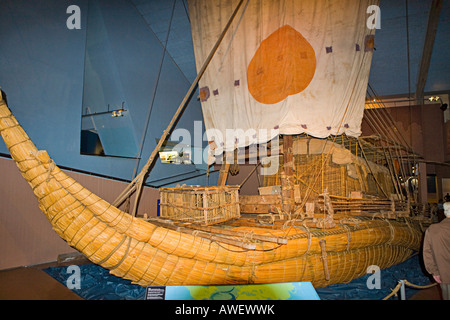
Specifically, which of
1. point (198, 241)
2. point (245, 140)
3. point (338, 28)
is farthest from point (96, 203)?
point (338, 28)

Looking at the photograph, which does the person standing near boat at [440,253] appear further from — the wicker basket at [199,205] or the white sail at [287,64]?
the white sail at [287,64]

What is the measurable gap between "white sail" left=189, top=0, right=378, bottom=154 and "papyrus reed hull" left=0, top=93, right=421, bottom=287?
3.24m

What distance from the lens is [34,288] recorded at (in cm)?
348

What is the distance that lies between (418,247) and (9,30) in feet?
27.4

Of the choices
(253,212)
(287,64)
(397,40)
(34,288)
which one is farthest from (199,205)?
(397,40)

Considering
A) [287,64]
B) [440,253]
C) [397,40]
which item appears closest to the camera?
[440,253]

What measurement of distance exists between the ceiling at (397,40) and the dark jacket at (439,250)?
4.86 meters

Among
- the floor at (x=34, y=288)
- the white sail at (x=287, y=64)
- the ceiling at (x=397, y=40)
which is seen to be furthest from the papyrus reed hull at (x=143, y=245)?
the ceiling at (x=397, y=40)

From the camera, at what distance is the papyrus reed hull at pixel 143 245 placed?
2.82 m

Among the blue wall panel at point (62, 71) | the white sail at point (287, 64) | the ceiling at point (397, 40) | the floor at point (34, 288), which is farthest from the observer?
the ceiling at point (397, 40)

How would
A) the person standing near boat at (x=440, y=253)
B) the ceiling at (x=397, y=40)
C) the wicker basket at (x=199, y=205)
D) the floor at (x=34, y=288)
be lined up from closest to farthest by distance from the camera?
the person standing near boat at (x=440, y=253) → the floor at (x=34, y=288) → the wicker basket at (x=199, y=205) → the ceiling at (x=397, y=40)

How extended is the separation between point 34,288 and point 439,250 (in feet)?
16.0

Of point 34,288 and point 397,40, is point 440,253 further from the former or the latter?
point 397,40

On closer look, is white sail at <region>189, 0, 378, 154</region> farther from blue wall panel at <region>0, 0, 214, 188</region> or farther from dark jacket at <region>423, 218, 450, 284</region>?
dark jacket at <region>423, 218, 450, 284</region>
